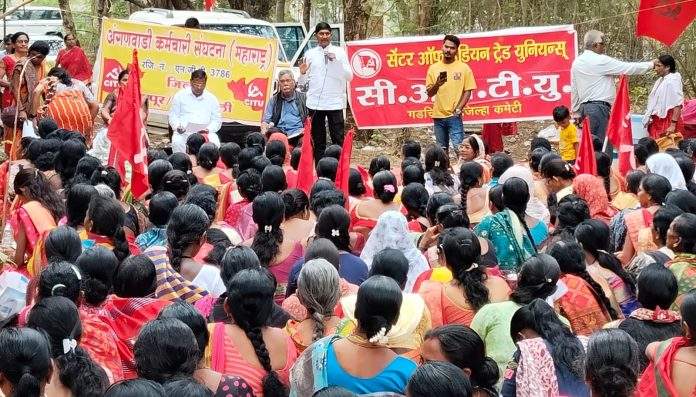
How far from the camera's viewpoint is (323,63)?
39.7ft

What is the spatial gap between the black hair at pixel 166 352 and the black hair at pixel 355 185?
15.8ft

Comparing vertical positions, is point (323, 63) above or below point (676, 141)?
above

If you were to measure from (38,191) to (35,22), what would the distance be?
1767 cm

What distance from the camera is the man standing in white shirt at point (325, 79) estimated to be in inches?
472

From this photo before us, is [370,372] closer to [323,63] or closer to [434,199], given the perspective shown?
[434,199]

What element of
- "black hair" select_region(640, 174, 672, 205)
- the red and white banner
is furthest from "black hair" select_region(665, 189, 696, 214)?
the red and white banner

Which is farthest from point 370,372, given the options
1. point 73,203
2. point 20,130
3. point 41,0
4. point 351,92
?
point 41,0

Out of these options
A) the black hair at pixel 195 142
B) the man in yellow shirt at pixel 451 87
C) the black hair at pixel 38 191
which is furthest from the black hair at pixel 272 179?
the man in yellow shirt at pixel 451 87

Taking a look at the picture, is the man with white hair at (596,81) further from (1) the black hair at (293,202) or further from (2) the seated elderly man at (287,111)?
(1) the black hair at (293,202)

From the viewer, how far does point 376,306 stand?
3.88 metres

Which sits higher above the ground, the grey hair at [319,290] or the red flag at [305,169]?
the grey hair at [319,290]

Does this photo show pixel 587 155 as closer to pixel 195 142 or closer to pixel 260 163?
pixel 260 163

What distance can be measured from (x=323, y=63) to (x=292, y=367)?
8394 mm

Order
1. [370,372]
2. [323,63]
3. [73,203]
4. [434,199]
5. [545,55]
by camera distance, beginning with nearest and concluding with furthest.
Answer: [370,372]
[73,203]
[434,199]
[323,63]
[545,55]
